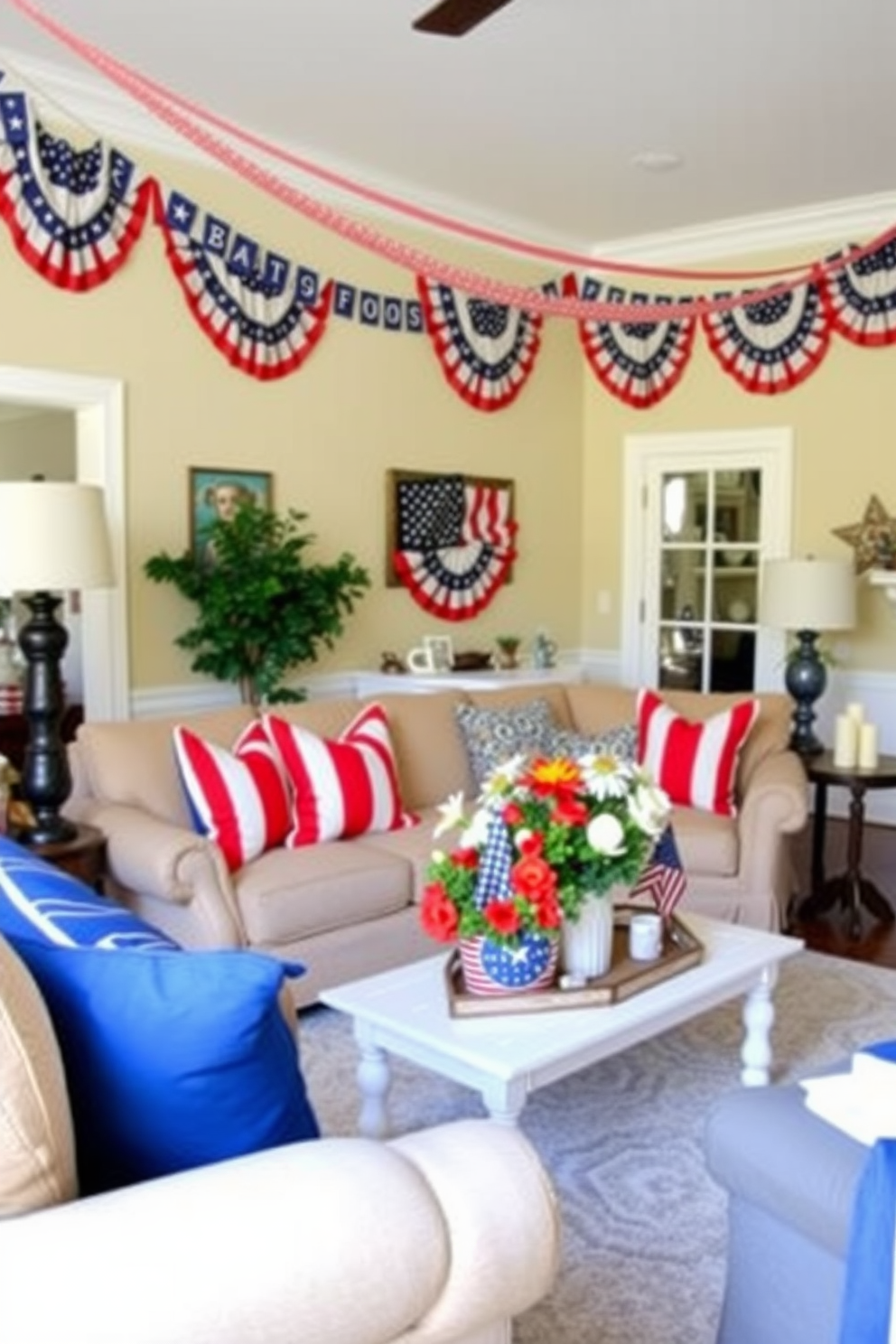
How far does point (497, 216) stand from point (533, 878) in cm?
450

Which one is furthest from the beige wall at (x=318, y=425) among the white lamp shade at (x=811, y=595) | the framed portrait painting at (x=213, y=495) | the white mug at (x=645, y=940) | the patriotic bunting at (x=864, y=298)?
the white mug at (x=645, y=940)

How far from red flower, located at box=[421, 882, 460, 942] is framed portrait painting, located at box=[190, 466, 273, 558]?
2.77 metres

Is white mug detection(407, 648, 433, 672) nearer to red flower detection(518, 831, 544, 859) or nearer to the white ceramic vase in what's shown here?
the white ceramic vase

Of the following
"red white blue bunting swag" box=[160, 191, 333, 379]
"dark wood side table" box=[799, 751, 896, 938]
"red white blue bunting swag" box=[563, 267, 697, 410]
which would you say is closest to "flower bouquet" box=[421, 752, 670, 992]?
"dark wood side table" box=[799, 751, 896, 938]

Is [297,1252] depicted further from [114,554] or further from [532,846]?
[114,554]

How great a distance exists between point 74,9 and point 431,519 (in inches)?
107

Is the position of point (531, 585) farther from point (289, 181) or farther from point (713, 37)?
point (713, 37)

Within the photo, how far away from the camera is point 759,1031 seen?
9.34 ft

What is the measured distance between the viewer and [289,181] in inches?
199

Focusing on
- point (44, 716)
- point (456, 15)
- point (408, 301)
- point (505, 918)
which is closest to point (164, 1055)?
point (505, 918)

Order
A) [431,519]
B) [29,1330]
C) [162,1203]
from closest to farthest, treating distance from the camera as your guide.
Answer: [29,1330]
[162,1203]
[431,519]

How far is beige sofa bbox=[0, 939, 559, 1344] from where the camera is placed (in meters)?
1.09

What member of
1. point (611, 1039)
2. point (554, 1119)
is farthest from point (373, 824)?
point (611, 1039)

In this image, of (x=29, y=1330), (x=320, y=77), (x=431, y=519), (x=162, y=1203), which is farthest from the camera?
(x=431, y=519)
